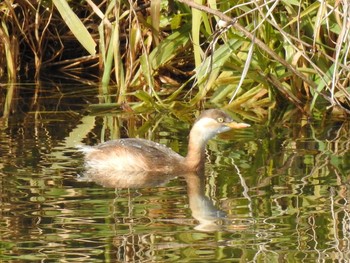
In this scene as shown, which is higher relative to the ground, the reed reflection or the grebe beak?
the grebe beak

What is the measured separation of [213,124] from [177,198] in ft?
4.70

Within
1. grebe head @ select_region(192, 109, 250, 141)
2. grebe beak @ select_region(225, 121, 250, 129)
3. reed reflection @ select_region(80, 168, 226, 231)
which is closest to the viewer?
reed reflection @ select_region(80, 168, 226, 231)

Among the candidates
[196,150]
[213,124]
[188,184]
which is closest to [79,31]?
[213,124]

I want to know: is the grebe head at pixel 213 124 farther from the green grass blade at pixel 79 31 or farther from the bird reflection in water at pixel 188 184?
the green grass blade at pixel 79 31

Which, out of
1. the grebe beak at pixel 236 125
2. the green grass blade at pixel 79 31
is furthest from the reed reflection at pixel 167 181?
the green grass blade at pixel 79 31

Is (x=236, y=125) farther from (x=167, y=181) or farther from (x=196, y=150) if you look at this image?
(x=167, y=181)

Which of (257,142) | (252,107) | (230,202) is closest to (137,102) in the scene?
(252,107)

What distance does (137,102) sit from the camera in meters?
9.68

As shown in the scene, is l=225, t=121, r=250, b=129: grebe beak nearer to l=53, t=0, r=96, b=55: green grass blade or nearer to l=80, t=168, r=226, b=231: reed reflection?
l=80, t=168, r=226, b=231: reed reflection

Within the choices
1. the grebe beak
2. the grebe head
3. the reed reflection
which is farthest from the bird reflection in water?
the grebe beak

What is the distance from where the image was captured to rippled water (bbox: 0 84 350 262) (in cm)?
565

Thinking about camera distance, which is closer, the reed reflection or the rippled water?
the rippled water

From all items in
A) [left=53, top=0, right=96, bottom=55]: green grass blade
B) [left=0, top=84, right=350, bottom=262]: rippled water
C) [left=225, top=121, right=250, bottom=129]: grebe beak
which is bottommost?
[left=0, top=84, right=350, bottom=262]: rippled water

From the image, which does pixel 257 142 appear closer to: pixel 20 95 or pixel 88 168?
pixel 88 168
